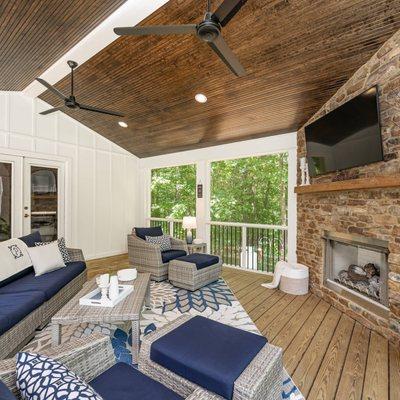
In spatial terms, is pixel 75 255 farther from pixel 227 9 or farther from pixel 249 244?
pixel 227 9

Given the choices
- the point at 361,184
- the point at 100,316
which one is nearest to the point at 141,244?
the point at 100,316

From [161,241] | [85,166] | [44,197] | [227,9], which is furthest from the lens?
[85,166]

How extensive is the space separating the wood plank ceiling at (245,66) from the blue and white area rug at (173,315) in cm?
285

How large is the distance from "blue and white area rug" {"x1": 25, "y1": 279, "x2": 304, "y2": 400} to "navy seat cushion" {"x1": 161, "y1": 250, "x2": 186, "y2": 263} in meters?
0.39

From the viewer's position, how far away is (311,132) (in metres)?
3.53

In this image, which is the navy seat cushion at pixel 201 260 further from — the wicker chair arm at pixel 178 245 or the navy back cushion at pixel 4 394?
the navy back cushion at pixel 4 394

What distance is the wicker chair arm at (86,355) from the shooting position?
129 centimetres

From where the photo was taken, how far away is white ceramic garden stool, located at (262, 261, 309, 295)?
3.62 meters

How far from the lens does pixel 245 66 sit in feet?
10.2

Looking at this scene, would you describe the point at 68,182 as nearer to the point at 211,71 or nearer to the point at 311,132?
the point at 211,71

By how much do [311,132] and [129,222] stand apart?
484 centimetres

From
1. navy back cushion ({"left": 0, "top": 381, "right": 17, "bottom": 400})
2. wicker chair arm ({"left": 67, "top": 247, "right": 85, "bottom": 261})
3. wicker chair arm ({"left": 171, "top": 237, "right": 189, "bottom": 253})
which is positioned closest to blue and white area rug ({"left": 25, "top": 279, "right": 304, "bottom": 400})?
wicker chair arm ({"left": 171, "top": 237, "right": 189, "bottom": 253})

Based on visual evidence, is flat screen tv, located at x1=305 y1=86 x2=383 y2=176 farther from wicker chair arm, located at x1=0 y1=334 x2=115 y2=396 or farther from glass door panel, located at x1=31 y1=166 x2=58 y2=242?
glass door panel, located at x1=31 y1=166 x2=58 y2=242

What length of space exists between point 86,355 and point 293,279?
3.01m
